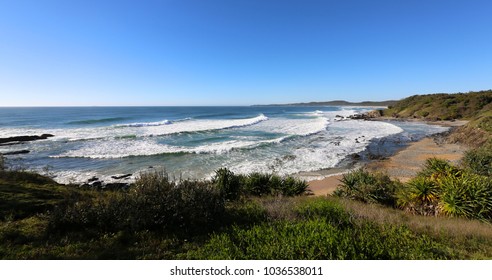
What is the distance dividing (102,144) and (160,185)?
2616 cm

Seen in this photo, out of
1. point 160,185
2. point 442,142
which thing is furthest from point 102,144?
point 442,142

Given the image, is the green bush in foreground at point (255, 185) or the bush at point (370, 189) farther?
the green bush in foreground at point (255, 185)

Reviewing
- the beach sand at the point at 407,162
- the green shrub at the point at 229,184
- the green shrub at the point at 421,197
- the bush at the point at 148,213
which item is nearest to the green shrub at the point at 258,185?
the green shrub at the point at 229,184

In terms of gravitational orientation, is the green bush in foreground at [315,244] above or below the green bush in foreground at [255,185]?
above

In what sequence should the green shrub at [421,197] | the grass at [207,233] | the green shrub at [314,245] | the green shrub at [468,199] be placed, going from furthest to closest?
1. the green shrub at [421,197]
2. the green shrub at [468,199]
3. the grass at [207,233]
4. the green shrub at [314,245]

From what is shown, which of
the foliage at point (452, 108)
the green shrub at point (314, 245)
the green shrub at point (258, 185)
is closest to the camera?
the green shrub at point (314, 245)

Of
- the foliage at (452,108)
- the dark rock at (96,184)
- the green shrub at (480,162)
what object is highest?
the foliage at (452,108)

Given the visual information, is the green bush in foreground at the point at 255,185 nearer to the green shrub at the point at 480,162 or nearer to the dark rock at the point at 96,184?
the dark rock at the point at 96,184

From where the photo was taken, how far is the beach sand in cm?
1329

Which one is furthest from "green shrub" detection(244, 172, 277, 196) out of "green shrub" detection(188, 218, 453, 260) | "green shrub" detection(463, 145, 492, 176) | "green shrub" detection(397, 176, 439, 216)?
"green shrub" detection(463, 145, 492, 176)

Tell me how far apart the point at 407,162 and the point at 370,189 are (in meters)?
11.7

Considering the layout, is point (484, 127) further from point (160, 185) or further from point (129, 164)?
point (129, 164)

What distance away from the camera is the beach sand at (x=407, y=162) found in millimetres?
13289

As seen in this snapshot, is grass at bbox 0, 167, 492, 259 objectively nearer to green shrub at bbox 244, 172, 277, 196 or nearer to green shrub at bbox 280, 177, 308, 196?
green shrub at bbox 244, 172, 277, 196
